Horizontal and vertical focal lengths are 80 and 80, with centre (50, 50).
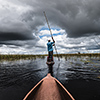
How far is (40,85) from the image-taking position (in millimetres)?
3148

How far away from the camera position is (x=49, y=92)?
273cm

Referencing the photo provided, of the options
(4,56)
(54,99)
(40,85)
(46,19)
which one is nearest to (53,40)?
(46,19)

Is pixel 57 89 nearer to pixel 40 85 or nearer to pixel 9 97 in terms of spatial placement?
pixel 40 85

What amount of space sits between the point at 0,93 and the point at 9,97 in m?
0.66

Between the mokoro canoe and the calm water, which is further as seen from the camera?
the calm water

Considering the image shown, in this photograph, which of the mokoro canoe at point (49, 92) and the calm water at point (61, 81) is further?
the calm water at point (61, 81)

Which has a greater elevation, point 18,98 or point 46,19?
point 46,19

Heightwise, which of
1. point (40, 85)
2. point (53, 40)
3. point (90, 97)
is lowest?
point (90, 97)

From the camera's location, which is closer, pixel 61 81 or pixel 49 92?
pixel 49 92

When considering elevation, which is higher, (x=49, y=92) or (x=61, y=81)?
(x=49, y=92)

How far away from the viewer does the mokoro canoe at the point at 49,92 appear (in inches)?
98.0

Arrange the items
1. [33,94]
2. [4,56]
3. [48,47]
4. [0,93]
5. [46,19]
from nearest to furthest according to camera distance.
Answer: [33,94], [0,93], [48,47], [46,19], [4,56]

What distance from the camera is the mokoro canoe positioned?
249 cm

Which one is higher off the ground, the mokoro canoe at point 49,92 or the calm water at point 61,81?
the mokoro canoe at point 49,92
